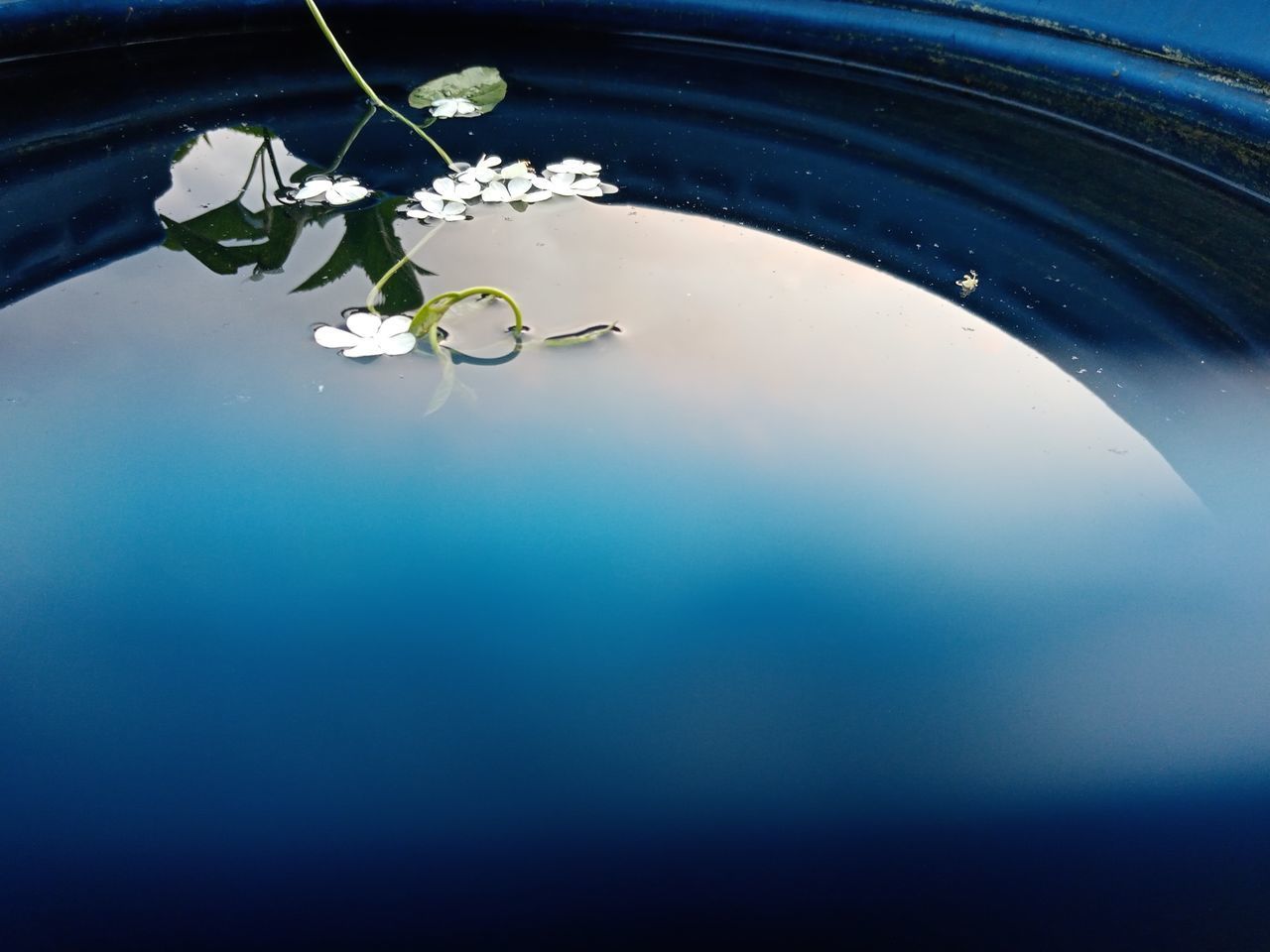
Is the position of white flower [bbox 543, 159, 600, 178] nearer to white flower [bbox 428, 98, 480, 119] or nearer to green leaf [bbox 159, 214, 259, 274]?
white flower [bbox 428, 98, 480, 119]

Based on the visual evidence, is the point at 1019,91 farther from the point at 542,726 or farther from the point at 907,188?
the point at 542,726

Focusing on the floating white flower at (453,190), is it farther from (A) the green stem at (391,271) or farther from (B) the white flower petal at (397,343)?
(B) the white flower petal at (397,343)

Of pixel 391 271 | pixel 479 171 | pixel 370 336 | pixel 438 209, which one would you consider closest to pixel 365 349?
pixel 370 336

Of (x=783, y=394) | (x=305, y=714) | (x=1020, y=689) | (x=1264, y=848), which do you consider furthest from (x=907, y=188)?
(x=305, y=714)

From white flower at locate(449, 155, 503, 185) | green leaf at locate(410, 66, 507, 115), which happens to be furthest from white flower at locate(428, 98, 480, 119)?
white flower at locate(449, 155, 503, 185)

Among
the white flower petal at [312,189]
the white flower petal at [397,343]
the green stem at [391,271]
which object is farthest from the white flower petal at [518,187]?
the white flower petal at [397,343]

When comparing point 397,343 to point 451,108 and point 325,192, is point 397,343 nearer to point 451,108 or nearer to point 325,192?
point 325,192
